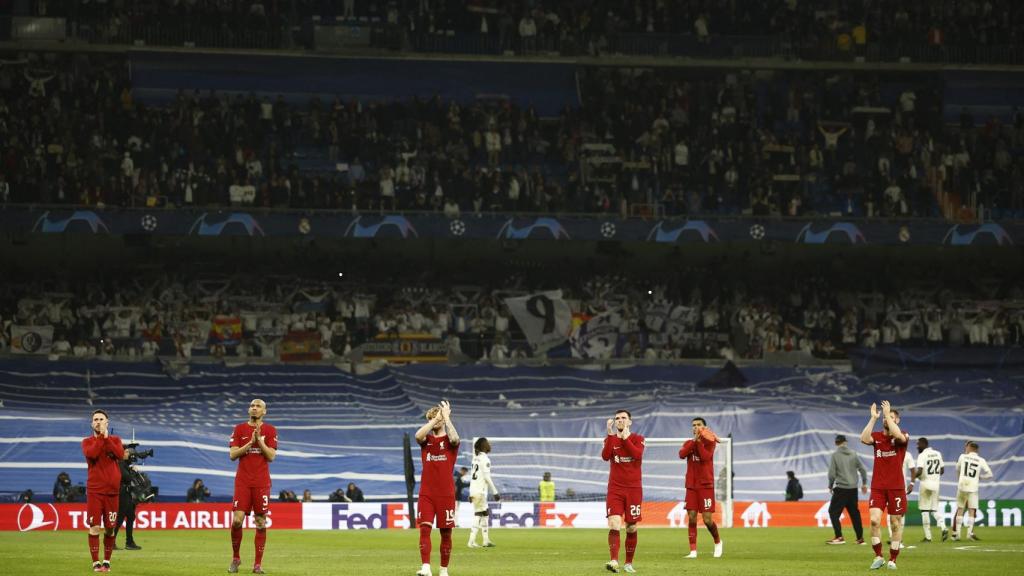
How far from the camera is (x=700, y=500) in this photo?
25297mm

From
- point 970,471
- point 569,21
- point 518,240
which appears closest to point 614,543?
point 970,471

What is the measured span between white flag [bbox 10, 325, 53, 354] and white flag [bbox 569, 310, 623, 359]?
61.2 feet

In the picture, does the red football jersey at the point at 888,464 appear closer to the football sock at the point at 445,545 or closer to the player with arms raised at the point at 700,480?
the player with arms raised at the point at 700,480

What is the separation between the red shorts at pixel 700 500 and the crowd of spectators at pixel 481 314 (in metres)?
27.8

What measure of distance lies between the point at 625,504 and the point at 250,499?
18.2 ft

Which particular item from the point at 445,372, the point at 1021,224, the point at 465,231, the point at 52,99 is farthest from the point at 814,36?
the point at 52,99

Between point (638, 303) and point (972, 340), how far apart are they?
12515 millimetres

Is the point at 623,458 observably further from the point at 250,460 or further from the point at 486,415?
the point at 486,415

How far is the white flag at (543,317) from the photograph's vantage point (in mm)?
53812

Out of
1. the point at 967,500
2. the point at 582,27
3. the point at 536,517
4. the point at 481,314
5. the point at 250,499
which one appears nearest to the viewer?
the point at 250,499

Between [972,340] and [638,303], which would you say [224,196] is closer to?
[638,303]


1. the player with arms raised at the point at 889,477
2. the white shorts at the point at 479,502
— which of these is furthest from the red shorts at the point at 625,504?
the white shorts at the point at 479,502

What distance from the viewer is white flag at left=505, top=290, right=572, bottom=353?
53.8 meters

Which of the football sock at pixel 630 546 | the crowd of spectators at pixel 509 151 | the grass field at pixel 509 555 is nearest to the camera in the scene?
the football sock at pixel 630 546
